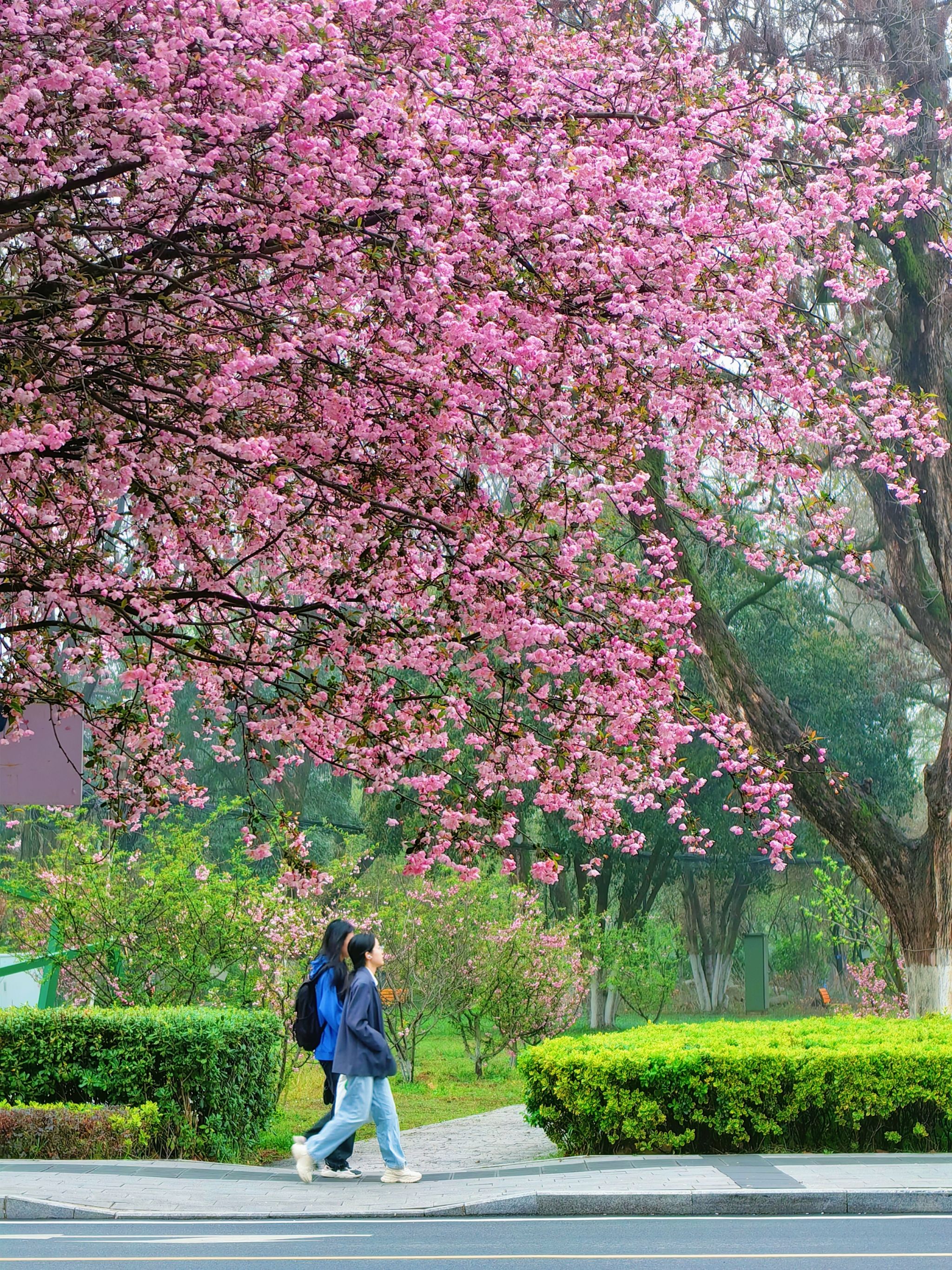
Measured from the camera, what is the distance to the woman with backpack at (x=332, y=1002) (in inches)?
420

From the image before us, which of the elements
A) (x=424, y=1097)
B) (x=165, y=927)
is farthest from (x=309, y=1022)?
(x=424, y=1097)

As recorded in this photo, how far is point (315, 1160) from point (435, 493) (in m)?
4.91

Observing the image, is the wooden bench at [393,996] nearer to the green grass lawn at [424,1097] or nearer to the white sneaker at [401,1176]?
the green grass lawn at [424,1097]

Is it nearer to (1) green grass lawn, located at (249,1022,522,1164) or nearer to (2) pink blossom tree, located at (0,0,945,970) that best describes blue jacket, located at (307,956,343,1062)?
(1) green grass lawn, located at (249,1022,522,1164)

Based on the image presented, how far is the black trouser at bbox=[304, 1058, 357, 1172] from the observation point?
10.5 m

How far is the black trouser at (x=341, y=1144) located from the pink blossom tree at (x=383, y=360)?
8.49ft

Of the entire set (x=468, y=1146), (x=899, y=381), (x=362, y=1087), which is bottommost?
(x=468, y=1146)

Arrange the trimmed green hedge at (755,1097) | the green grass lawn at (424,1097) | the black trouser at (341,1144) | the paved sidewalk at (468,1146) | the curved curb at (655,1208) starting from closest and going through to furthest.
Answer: the curved curb at (655,1208)
the black trouser at (341,1144)
the trimmed green hedge at (755,1097)
the paved sidewalk at (468,1146)
the green grass lawn at (424,1097)

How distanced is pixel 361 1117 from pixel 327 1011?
0.91m

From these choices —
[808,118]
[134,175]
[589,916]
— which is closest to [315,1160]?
[134,175]

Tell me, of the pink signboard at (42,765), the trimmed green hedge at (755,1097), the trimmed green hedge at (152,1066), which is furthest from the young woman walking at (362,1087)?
the pink signboard at (42,765)

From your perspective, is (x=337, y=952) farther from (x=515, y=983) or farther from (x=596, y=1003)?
(x=596, y=1003)

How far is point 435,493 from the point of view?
802 cm

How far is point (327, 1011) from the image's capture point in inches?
423
